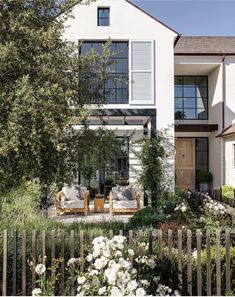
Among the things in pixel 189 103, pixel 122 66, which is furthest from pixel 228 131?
pixel 122 66

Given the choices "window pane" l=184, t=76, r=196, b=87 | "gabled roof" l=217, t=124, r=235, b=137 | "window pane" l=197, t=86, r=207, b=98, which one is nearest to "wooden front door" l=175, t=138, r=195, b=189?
"window pane" l=197, t=86, r=207, b=98

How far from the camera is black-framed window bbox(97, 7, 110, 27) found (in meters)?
14.2

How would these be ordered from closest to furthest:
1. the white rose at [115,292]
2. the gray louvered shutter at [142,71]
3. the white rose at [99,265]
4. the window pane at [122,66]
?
the white rose at [115,292] → the white rose at [99,265] → the gray louvered shutter at [142,71] → the window pane at [122,66]

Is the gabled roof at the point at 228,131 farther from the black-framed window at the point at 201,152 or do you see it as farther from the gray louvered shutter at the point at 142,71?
the gray louvered shutter at the point at 142,71

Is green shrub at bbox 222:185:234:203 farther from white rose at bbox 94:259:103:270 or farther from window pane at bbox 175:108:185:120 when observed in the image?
white rose at bbox 94:259:103:270

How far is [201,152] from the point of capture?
18.7 meters

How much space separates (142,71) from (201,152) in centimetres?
688

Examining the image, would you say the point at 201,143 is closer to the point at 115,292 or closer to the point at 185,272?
the point at 185,272

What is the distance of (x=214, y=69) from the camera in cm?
1745

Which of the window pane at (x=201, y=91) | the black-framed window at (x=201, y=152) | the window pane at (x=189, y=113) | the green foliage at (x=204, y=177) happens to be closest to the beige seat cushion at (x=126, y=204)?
the green foliage at (x=204, y=177)

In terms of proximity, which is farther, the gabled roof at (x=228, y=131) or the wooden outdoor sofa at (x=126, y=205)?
the gabled roof at (x=228, y=131)

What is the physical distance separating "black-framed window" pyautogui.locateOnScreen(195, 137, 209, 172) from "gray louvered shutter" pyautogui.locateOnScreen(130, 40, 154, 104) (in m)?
6.17

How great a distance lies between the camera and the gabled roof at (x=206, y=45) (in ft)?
53.4

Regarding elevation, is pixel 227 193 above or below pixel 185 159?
below
